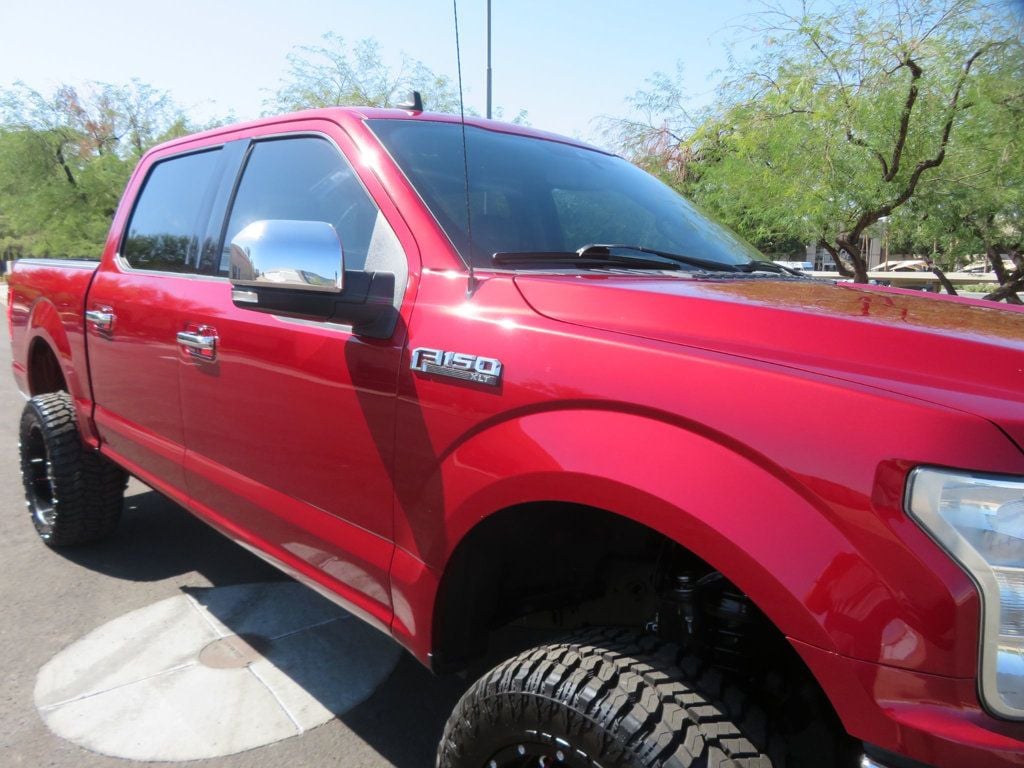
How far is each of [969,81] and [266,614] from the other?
26.9 ft

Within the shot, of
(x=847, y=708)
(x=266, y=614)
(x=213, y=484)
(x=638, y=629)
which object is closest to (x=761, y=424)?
(x=847, y=708)

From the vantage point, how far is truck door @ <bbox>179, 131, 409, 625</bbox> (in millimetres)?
1996

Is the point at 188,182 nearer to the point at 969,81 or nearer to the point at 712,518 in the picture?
the point at 712,518

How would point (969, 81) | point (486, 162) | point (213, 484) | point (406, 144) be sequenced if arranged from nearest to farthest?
point (406, 144) → point (486, 162) → point (213, 484) → point (969, 81)

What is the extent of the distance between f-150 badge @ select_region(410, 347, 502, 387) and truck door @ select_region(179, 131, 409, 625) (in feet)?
A: 0.35

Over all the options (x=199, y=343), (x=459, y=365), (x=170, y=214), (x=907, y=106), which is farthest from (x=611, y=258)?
(x=907, y=106)

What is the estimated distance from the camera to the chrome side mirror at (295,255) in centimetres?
180

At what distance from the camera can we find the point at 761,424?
49.4 inches

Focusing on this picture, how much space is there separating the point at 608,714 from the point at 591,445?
477mm

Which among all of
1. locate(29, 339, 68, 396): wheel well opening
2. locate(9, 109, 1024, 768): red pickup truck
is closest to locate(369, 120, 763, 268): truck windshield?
locate(9, 109, 1024, 768): red pickup truck

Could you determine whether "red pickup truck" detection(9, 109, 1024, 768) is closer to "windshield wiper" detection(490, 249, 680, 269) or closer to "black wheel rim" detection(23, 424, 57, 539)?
"windshield wiper" detection(490, 249, 680, 269)

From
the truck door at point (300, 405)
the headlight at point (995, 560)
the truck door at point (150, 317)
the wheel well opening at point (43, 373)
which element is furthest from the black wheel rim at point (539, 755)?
the wheel well opening at point (43, 373)

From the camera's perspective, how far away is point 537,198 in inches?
98.2

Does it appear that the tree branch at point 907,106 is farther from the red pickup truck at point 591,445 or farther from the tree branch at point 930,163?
the red pickup truck at point 591,445
